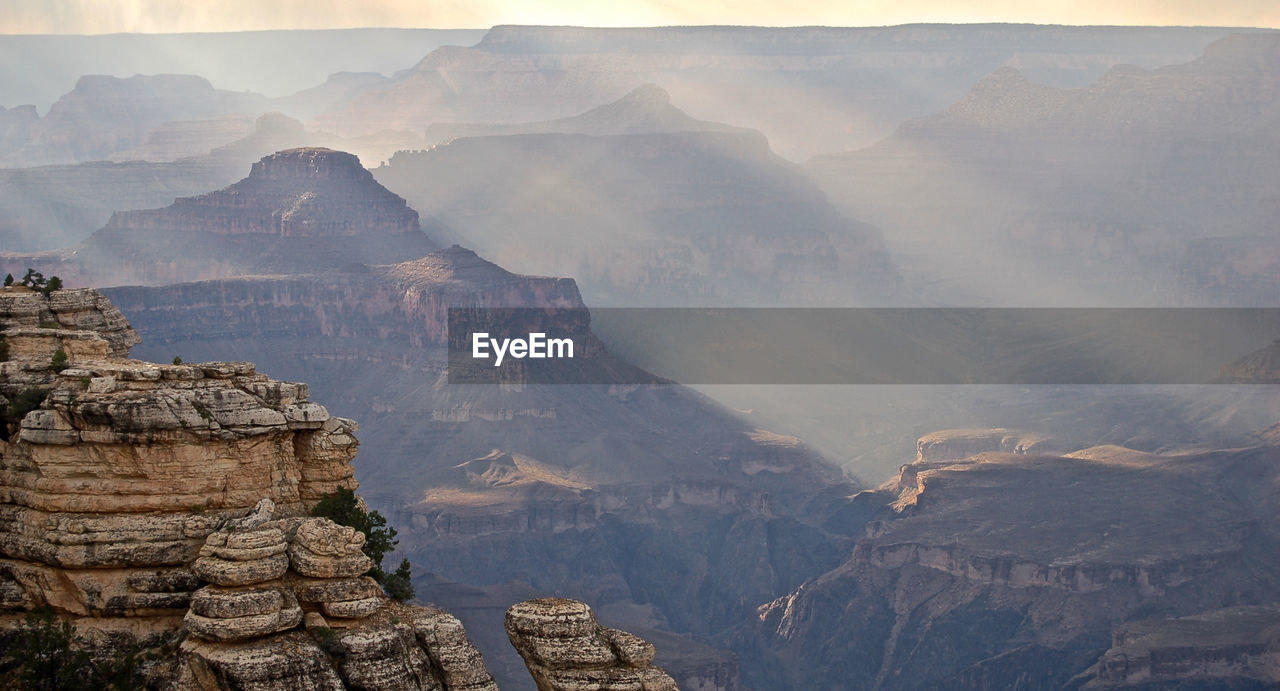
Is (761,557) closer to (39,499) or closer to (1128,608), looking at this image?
(1128,608)

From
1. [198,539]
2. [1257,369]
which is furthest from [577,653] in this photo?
[1257,369]

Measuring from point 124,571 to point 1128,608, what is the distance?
10068cm

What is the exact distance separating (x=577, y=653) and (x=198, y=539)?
7.71m

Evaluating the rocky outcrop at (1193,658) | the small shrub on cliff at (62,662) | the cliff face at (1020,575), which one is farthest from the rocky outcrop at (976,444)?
the small shrub on cliff at (62,662)

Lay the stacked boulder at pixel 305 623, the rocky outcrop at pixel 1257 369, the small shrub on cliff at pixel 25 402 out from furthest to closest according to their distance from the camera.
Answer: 1. the rocky outcrop at pixel 1257 369
2. the small shrub on cliff at pixel 25 402
3. the stacked boulder at pixel 305 623

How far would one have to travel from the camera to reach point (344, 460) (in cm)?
4128

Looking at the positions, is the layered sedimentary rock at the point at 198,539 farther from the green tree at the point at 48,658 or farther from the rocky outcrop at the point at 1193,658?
the rocky outcrop at the point at 1193,658

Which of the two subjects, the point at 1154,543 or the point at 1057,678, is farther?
the point at 1154,543

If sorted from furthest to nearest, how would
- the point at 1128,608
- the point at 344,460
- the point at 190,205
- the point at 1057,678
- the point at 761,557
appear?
1. the point at 190,205
2. the point at 761,557
3. the point at 1128,608
4. the point at 1057,678
5. the point at 344,460

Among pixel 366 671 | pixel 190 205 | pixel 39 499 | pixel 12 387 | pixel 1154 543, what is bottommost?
pixel 366 671

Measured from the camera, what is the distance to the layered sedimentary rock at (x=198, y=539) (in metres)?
35.7

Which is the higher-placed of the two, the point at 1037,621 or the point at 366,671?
the point at 1037,621

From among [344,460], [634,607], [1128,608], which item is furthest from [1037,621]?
[344,460]

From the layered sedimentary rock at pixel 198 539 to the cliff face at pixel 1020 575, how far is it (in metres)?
80.6
